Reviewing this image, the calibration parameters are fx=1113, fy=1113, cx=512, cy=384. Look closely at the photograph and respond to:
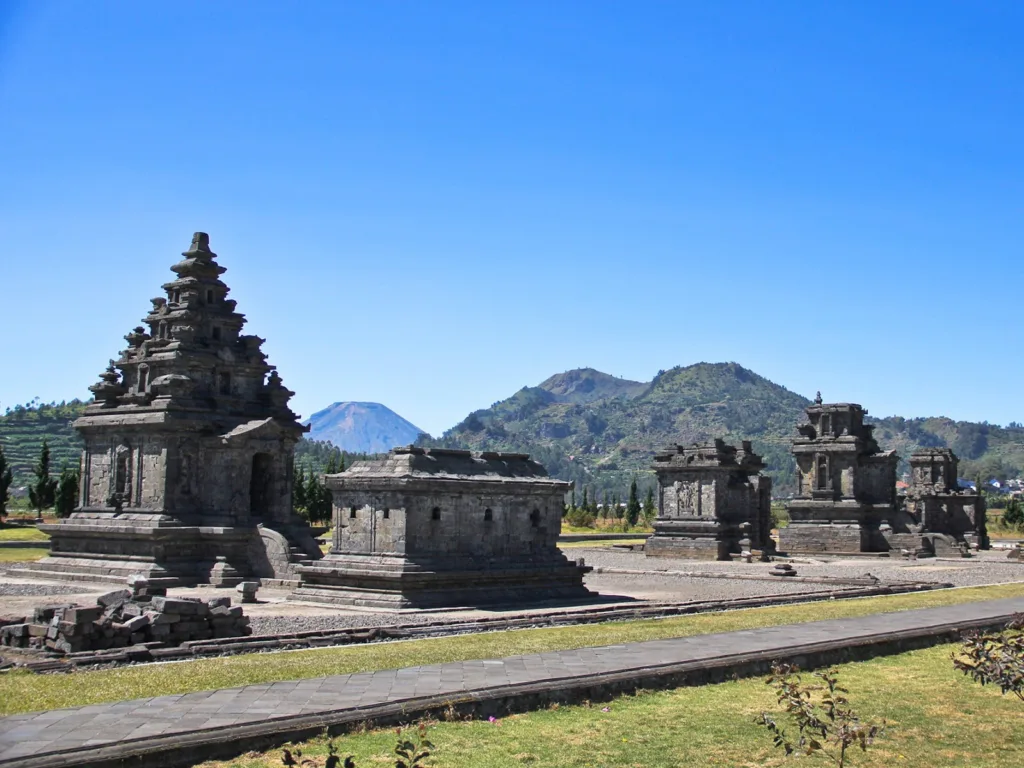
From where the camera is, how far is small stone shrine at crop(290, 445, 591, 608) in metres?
24.7

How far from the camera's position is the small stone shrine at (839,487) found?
1972 inches

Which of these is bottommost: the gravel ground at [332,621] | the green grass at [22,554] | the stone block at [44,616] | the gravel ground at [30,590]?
the gravel ground at [30,590]

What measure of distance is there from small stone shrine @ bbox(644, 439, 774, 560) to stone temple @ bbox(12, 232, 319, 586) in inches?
741

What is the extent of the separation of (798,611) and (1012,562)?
25.5 m

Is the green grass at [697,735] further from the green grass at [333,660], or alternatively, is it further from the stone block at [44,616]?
the stone block at [44,616]

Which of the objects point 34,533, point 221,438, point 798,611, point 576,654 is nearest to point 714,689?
point 576,654

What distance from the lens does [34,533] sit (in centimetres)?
5381

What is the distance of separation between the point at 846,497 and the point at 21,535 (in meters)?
38.6

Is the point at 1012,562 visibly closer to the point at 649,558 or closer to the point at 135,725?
the point at 649,558

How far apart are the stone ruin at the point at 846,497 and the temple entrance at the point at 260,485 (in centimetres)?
2663

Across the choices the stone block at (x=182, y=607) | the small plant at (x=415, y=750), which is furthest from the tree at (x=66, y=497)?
the small plant at (x=415, y=750)

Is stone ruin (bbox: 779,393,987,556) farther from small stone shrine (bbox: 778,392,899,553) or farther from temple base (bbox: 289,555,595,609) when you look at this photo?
temple base (bbox: 289,555,595,609)

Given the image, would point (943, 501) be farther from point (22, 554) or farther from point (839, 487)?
point (22, 554)

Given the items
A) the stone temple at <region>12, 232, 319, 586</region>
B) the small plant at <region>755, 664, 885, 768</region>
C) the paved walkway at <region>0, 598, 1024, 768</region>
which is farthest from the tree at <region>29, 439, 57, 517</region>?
the small plant at <region>755, 664, 885, 768</region>
